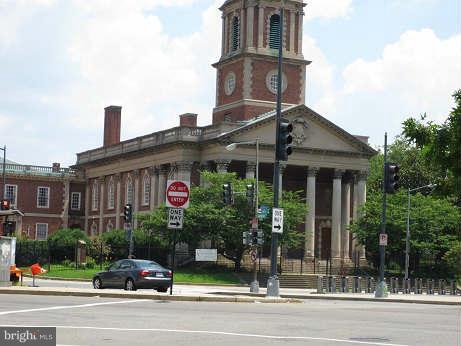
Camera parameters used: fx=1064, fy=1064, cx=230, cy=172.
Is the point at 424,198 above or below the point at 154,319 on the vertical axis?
above

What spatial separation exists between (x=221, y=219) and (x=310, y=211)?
13.7 m

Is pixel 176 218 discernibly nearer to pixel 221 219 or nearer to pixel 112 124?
pixel 221 219

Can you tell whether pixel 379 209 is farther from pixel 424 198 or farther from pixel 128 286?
pixel 128 286

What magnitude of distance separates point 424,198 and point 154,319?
57.9 m

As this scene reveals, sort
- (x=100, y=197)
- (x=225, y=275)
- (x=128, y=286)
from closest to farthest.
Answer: (x=128, y=286) → (x=225, y=275) → (x=100, y=197)

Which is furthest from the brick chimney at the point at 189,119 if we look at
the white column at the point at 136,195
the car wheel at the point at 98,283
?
the car wheel at the point at 98,283

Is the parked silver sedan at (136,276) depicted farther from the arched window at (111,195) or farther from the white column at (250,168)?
the arched window at (111,195)

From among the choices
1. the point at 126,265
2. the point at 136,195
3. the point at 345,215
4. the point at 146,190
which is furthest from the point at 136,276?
the point at 136,195

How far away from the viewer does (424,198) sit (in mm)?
78875

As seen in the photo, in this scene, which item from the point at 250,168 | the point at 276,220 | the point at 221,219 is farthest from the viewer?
the point at 250,168

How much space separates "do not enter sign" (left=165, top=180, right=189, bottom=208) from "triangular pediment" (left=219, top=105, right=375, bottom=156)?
46.1m

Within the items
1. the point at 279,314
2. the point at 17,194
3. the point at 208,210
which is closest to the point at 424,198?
the point at 208,210

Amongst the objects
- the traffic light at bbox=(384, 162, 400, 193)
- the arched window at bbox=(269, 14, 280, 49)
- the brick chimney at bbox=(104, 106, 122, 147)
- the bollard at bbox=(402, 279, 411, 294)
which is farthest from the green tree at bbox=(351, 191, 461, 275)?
the brick chimney at bbox=(104, 106, 122, 147)

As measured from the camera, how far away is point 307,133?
8338 centimetres
